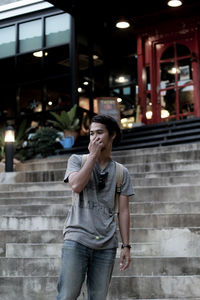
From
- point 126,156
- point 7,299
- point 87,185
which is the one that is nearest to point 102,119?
point 87,185

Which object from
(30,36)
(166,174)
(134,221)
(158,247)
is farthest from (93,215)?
(30,36)

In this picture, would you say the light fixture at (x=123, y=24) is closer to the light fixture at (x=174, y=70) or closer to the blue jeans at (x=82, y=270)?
the light fixture at (x=174, y=70)

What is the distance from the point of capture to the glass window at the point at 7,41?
52.6 ft

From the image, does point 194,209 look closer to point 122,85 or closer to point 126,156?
point 126,156

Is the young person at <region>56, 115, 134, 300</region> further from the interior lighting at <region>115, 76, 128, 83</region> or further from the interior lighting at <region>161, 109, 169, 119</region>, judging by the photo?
the interior lighting at <region>115, 76, 128, 83</region>

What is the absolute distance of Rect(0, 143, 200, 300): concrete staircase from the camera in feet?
17.8

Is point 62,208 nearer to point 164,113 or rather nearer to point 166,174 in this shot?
point 166,174

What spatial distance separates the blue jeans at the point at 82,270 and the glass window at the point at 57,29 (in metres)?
12.0

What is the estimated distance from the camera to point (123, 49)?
1677cm

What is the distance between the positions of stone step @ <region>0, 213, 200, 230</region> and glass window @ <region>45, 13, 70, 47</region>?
329 inches

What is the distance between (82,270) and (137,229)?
317 cm

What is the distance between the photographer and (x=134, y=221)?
6961 mm

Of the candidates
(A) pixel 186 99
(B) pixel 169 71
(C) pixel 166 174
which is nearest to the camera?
(C) pixel 166 174

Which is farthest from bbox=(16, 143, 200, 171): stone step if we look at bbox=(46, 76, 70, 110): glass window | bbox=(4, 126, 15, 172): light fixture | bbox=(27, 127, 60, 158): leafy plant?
bbox=(46, 76, 70, 110): glass window
